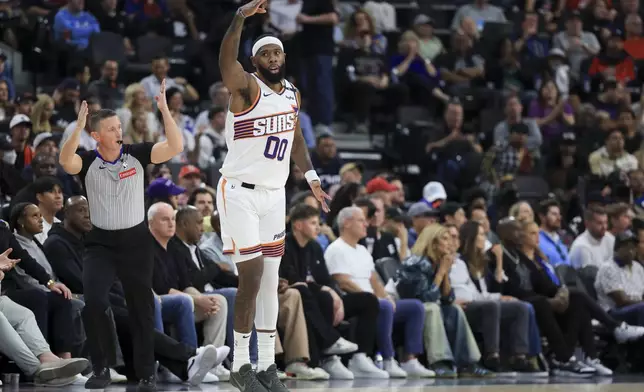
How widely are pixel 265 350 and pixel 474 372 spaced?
175 inches

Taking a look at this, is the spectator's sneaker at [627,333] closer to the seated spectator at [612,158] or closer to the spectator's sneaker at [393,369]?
the spectator's sneaker at [393,369]

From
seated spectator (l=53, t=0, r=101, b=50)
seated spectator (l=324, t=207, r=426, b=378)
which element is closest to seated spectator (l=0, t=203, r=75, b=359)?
seated spectator (l=324, t=207, r=426, b=378)

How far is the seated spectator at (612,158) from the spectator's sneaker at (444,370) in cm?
595

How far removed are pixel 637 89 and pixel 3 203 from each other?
12.1m

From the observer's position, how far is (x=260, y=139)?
305 inches

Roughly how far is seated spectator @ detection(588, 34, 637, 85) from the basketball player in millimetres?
12675

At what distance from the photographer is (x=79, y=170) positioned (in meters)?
8.28

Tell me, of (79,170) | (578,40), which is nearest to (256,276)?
(79,170)

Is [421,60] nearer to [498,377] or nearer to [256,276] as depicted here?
[498,377]

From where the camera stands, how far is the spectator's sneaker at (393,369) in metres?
11.2

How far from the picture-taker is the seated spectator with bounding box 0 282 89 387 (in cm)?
890

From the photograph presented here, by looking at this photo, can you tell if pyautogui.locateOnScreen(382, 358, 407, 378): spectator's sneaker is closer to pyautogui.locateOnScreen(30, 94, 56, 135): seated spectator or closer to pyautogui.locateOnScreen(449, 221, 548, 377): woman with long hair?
pyautogui.locateOnScreen(449, 221, 548, 377): woman with long hair

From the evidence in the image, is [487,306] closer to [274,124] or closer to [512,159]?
[274,124]

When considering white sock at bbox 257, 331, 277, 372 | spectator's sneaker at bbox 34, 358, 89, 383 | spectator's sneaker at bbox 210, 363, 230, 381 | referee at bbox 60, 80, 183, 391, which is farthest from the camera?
spectator's sneaker at bbox 210, 363, 230, 381
